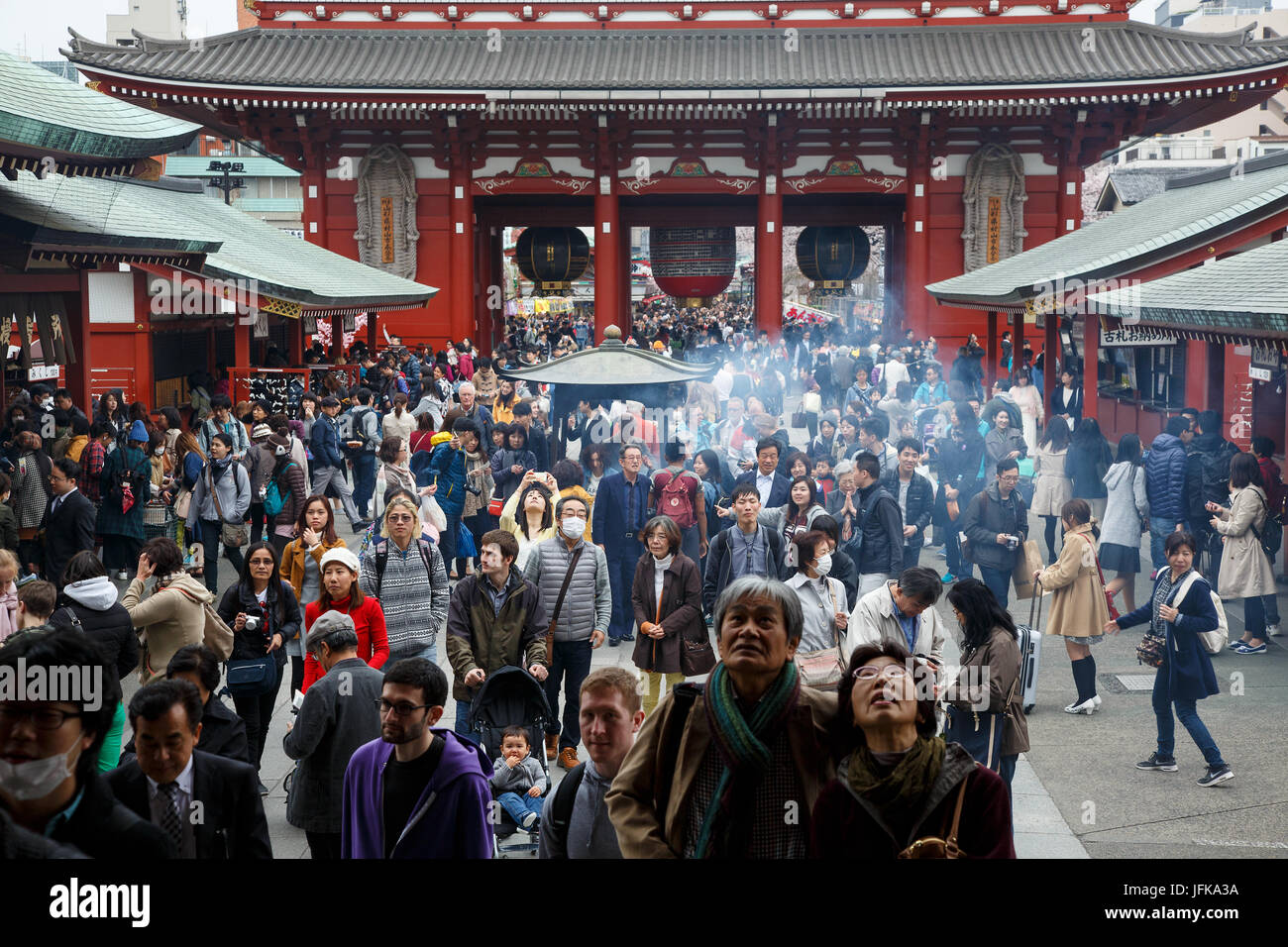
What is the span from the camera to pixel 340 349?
74.8 feet

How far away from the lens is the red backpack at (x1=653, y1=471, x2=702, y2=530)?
1024 cm

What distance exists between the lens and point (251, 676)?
275 inches

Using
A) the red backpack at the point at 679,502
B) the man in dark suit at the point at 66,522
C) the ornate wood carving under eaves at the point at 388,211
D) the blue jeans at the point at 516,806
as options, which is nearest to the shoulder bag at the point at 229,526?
the man in dark suit at the point at 66,522

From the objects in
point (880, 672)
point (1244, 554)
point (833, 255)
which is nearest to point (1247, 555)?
point (1244, 554)

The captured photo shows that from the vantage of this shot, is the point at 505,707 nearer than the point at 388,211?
Yes

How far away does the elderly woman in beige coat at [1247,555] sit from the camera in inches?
400

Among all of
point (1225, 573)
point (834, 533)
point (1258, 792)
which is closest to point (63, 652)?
point (834, 533)

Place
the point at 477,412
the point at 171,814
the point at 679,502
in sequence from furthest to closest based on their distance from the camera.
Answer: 1. the point at 477,412
2. the point at 679,502
3. the point at 171,814

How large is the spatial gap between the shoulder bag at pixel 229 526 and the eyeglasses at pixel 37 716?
309 inches

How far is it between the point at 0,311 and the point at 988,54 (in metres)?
20.8

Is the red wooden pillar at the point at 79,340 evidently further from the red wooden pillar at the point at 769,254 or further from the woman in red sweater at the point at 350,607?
the red wooden pillar at the point at 769,254

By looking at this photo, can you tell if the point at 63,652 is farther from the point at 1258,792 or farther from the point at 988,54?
Result: the point at 988,54

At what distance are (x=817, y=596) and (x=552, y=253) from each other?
2327 centimetres

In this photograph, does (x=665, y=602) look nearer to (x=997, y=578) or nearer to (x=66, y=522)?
(x=997, y=578)
